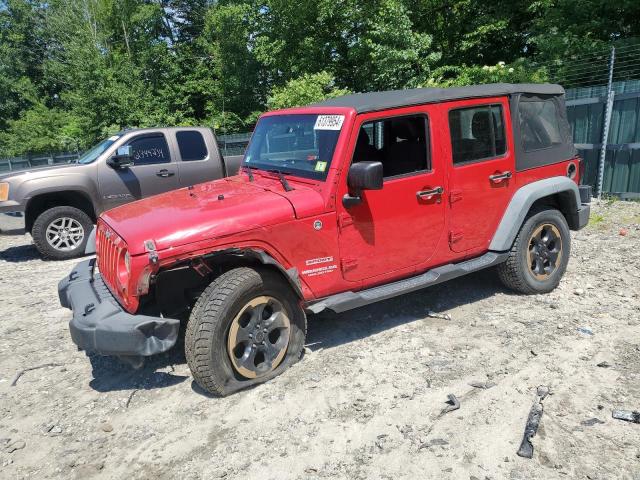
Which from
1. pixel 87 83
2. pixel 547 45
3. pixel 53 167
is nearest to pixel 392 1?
pixel 547 45

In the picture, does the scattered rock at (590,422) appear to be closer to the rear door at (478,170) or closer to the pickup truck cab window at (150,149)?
the rear door at (478,170)

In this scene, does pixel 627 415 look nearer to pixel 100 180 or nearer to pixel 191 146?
pixel 191 146

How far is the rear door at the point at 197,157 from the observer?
7941 millimetres

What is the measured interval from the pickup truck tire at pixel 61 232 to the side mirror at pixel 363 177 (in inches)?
203

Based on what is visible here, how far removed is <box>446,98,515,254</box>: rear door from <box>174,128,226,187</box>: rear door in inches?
196

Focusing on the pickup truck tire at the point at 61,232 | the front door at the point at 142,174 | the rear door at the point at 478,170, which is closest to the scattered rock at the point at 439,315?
the rear door at the point at 478,170

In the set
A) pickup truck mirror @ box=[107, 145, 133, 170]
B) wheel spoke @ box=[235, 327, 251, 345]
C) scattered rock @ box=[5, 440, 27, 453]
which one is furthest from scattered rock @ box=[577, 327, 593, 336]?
pickup truck mirror @ box=[107, 145, 133, 170]

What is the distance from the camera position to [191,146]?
805 centimetres

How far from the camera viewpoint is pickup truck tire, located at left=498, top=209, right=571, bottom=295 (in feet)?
15.1

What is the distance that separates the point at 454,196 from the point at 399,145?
0.64m

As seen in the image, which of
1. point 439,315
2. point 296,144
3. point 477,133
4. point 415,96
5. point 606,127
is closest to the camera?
point 415,96

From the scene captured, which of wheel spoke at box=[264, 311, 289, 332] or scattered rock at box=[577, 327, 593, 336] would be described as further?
scattered rock at box=[577, 327, 593, 336]

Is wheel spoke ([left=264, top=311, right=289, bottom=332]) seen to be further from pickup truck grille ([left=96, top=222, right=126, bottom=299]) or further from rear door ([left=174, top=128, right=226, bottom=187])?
rear door ([left=174, top=128, right=226, bottom=187])

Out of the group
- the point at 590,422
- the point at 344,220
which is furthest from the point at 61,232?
the point at 590,422
